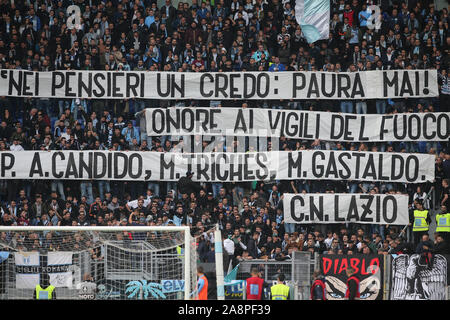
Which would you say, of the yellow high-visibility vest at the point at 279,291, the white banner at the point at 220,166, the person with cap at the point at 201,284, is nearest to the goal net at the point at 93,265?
the person with cap at the point at 201,284

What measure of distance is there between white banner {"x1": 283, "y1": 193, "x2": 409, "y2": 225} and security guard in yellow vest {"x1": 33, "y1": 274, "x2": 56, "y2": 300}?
741 centimetres

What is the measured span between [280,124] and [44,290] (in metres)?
9.19

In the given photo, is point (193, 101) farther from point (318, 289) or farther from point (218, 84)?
point (318, 289)

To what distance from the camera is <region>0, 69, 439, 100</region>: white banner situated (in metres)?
20.7

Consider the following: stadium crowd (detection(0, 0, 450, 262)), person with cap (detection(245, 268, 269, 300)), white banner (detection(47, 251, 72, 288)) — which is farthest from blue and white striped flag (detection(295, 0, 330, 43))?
white banner (detection(47, 251, 72, 288))

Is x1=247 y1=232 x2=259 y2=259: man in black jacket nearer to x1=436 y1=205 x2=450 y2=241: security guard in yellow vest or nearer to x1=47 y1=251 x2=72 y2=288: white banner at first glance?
x1=436 y1=205 x2=450 y2=241: security guard in yellow vest

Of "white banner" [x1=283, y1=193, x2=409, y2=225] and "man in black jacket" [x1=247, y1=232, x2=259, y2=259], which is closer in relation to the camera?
"man in black jacket" [x1=247, y1=232, x2=259, y2=259]

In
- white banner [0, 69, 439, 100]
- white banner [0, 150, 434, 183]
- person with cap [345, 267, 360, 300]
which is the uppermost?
white banner [0, 69, 439, 100]

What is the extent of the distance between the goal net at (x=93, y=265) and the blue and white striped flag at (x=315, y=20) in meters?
9.38

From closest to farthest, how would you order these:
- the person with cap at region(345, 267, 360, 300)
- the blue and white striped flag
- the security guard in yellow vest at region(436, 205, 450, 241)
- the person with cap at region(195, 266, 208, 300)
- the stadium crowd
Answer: the person with cap at region(195, 266, 208, 300)
the person with cap at region(345, 267, 360, 300)
the security guard in yellow vest at region(436, 205, 450, 241)
the stadium crowd
the blue and white striped flag

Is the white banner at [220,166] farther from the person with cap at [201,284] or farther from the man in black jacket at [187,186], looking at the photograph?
the person with cap at [201,284]

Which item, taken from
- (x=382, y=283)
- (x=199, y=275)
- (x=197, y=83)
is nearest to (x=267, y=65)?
(x=197, y=83)

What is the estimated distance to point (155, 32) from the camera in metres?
21.9

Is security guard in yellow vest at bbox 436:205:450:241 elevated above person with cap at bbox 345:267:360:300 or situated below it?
above
